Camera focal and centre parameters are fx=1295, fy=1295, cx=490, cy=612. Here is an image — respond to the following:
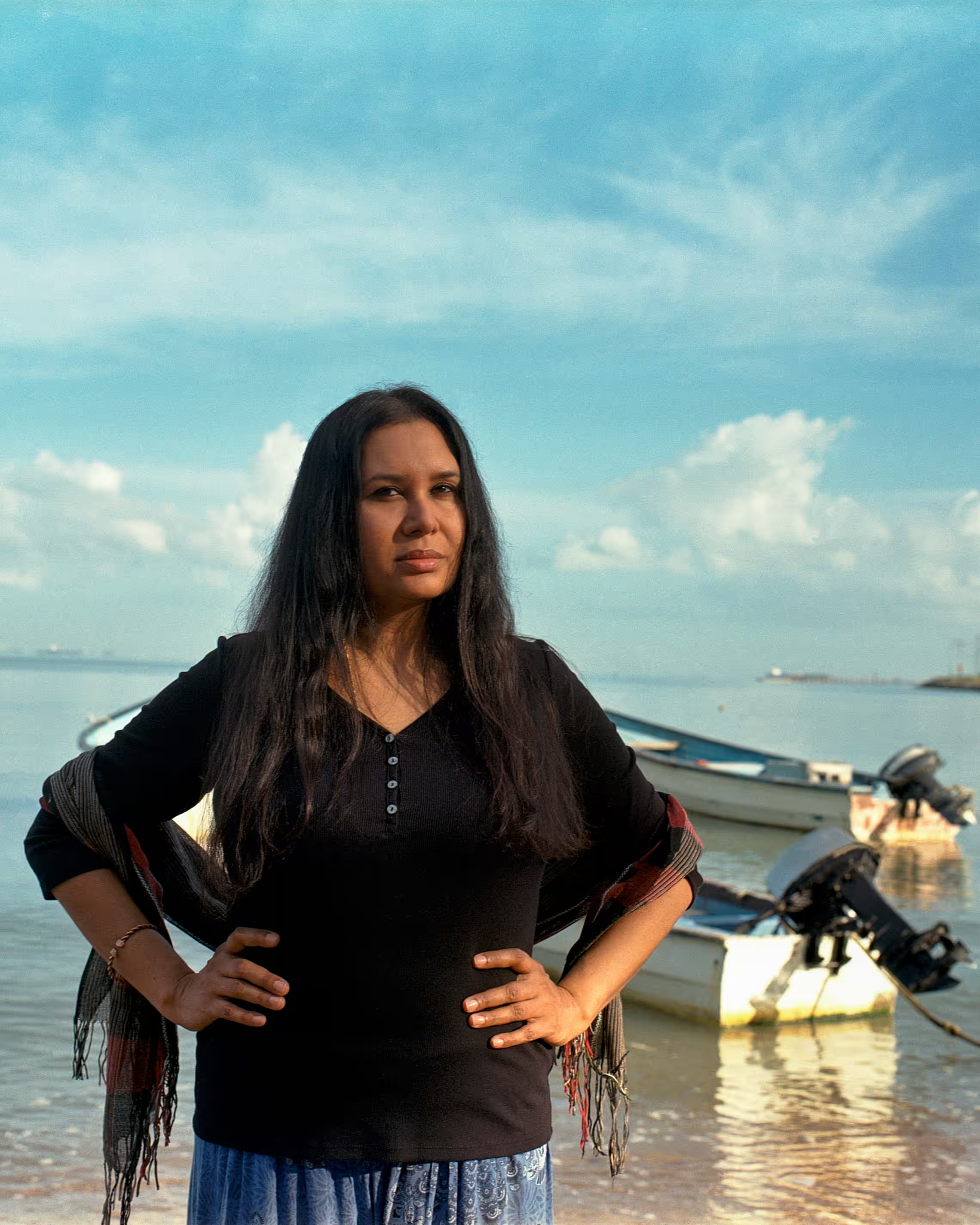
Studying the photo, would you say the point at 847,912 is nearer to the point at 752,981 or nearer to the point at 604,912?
the point at 752,981

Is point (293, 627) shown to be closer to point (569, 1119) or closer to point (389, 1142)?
point (389, 1142)

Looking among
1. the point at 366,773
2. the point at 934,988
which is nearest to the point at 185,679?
the point at 366,773

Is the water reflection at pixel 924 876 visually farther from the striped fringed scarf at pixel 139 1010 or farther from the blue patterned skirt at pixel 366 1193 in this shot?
the blue patterned skirt at pixel 366 1193

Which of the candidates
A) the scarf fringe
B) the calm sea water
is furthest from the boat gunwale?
the scarf fringe

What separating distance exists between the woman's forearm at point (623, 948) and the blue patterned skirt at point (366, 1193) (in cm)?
34

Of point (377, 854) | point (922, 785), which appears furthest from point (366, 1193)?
point (922, 785)

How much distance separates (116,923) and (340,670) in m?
0.54

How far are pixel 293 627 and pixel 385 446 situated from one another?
0.31 metres

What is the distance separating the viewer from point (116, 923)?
2.03 metres

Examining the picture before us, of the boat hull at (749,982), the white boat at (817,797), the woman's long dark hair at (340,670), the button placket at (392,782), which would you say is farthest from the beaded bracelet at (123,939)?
the white boat at (817,797)

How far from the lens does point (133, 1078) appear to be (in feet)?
7.04

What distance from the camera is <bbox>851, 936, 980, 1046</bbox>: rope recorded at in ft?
24.9

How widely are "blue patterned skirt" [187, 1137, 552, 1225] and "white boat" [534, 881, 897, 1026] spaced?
6.55 meters

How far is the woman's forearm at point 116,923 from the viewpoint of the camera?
2.01 metres
